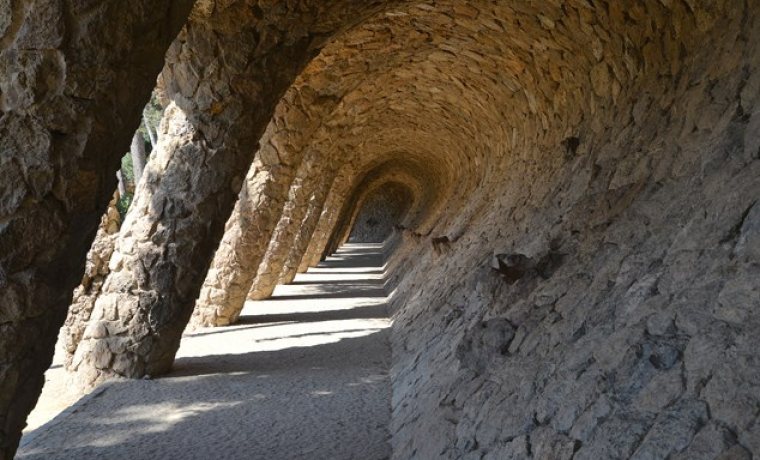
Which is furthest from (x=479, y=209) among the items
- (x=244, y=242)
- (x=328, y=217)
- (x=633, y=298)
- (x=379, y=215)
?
(x=379, y=215)

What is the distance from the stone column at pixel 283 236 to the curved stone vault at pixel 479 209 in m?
2.31

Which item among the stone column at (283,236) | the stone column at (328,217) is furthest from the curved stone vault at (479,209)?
the stone column at (328,217)

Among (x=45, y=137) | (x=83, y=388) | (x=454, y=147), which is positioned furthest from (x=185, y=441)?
(x=454, y=147)

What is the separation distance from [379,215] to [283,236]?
79.0 feet

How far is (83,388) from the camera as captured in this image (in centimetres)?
535

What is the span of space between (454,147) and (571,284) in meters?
9.58

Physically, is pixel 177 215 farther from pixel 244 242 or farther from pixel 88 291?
pixel 244 242

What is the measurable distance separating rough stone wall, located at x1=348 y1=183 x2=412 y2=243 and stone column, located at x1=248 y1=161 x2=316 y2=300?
2088 cm

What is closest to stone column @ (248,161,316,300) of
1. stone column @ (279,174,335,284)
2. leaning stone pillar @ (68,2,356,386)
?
stone column @ (279,174,335,284)

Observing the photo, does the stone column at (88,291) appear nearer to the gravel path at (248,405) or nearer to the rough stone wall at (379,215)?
the gravel path at (248,405)

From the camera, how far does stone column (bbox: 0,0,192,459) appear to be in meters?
2.21

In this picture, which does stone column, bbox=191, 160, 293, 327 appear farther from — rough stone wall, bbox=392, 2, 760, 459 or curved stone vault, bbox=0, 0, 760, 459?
rough stone wall, bbox=392, 2, 760, 459

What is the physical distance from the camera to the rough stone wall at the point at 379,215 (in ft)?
108

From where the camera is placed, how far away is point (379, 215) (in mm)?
Answer: 34781
